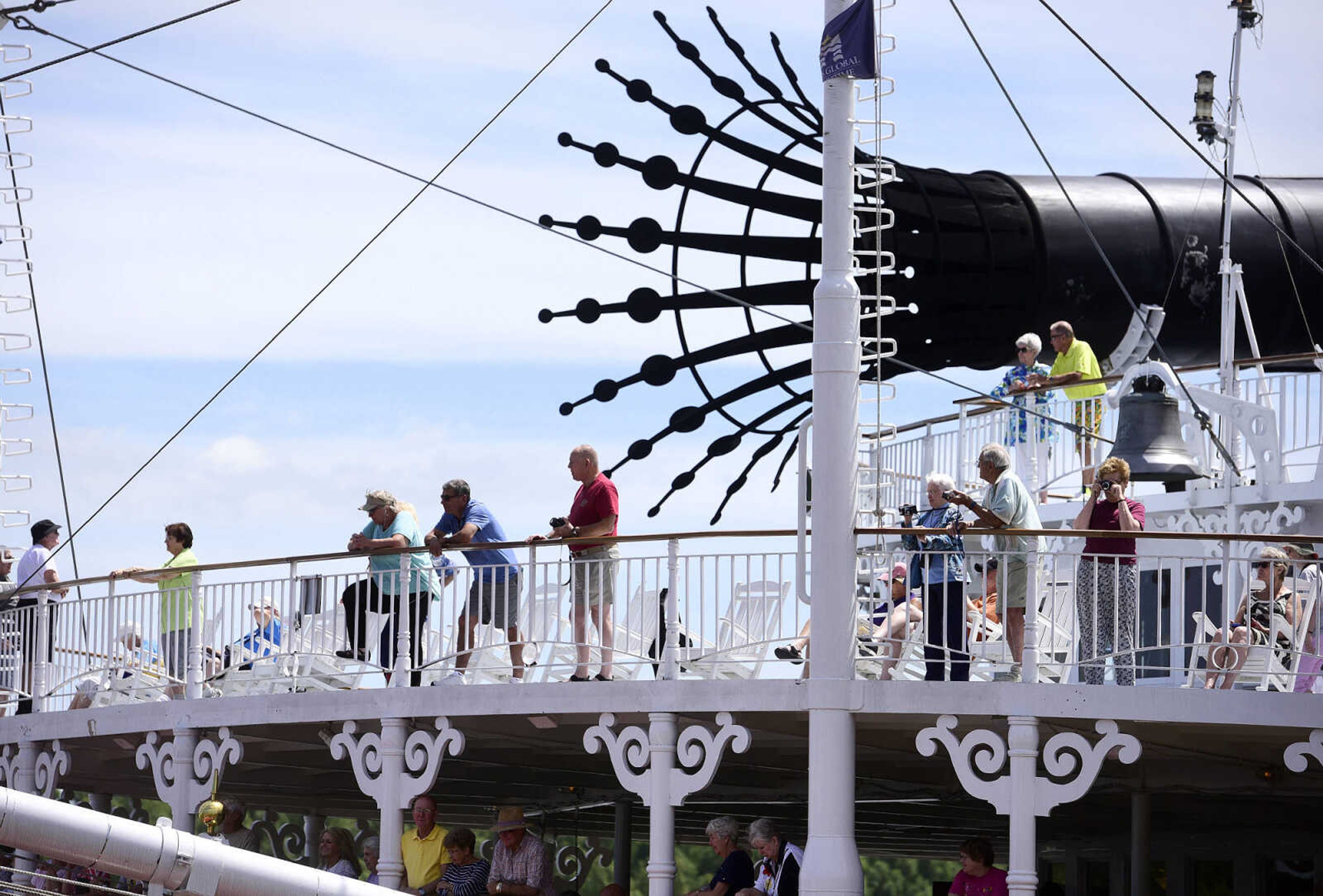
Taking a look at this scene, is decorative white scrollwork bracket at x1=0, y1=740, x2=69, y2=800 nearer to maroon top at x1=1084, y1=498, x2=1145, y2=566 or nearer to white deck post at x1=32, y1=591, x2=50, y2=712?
white deck post at x1=32, y1=591, x2=50, y2=712

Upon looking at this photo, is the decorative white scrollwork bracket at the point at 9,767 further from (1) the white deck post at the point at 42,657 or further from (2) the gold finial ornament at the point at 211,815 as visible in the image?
(2) the gold finial ornament at the point at 211,815

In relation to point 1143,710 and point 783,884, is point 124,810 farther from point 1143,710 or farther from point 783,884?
point 1143,710

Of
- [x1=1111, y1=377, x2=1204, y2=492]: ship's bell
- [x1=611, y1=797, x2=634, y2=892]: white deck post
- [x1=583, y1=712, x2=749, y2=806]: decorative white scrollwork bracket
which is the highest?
[x1=1111, y1=377, x2=1204, y2=492]: ship's bell

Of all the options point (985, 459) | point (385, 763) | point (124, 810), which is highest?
point (985, 459)

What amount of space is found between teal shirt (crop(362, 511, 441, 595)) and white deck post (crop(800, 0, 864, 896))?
2.97 m

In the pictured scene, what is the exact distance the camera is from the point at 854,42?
13.5m

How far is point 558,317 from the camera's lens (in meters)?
22.1

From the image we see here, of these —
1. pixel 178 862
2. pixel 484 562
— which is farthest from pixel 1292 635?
pixel 178 862

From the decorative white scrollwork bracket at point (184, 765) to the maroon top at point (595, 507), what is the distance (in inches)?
136

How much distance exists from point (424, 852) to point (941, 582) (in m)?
4.52

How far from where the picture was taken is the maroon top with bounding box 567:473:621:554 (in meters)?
14.5

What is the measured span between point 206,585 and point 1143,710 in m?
7.11

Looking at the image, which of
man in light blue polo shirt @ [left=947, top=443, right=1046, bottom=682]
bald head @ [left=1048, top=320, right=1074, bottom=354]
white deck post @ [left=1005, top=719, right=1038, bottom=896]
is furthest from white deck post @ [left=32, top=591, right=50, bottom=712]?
bald head @ [left=1048, top=320, right=1074, bottom=354]

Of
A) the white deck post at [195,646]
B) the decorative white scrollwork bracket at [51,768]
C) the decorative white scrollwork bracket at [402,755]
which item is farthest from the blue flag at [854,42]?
the decorative white scrollwork bracket at [51,768]
